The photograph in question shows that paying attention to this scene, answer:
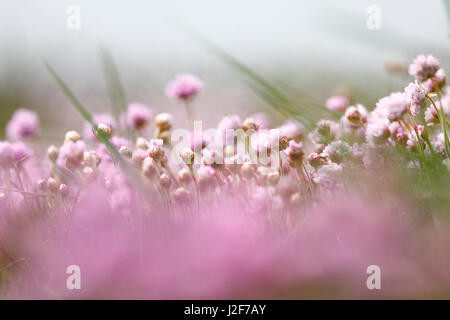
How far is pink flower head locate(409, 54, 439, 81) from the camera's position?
0.74 m

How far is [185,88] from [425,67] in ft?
1.85

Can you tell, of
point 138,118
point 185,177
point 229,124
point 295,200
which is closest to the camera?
point 295,200

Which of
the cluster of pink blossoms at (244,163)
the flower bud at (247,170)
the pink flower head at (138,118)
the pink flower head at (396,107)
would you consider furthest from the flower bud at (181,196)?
the pink flower head at (138,118)

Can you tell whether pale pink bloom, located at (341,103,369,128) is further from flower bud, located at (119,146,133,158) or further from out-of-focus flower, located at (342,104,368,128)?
flower bud, located at (119,146,133,158)

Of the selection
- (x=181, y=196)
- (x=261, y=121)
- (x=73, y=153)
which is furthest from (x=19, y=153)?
(x=261, y=121)

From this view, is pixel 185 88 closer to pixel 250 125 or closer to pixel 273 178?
pixel 250 125

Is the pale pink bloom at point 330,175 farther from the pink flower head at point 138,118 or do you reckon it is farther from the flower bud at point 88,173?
the pink flower head at point 138,118

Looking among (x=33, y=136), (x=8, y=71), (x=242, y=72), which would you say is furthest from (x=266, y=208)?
(x=8, y=71)

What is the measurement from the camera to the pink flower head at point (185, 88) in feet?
3.67

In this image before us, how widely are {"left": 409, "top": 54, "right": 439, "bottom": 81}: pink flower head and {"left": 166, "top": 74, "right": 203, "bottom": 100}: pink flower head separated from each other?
515 mm

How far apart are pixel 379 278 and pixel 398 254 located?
→ 4 cm

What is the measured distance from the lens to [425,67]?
740 mm

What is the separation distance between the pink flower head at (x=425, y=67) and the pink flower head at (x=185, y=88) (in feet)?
1.69
